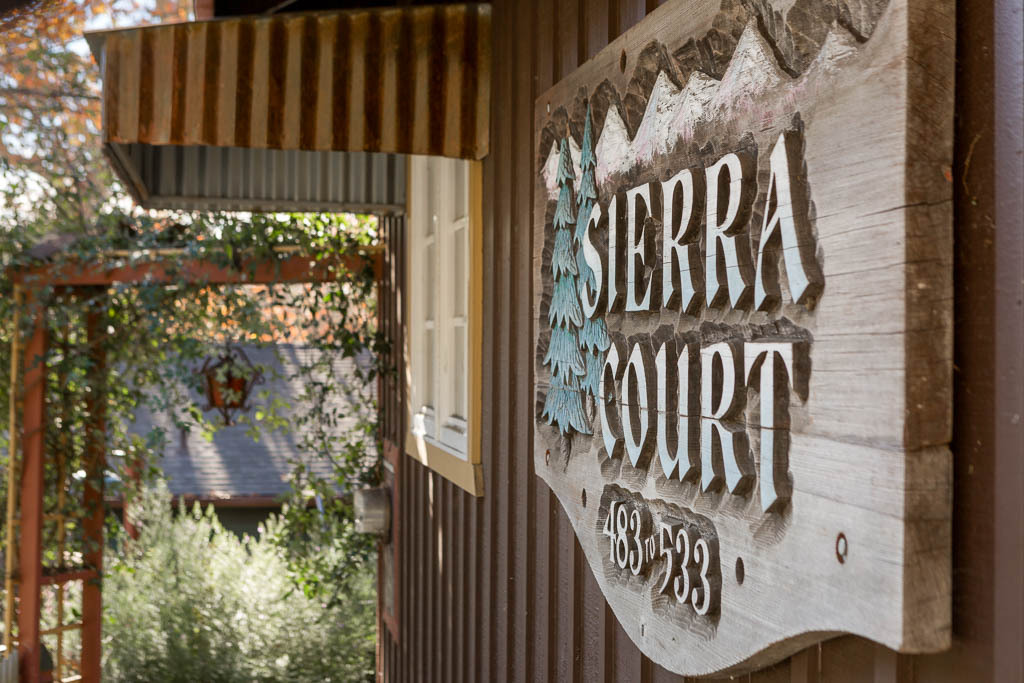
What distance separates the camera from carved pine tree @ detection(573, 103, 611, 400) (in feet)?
6.02

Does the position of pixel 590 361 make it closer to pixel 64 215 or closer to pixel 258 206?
pixel 258 206

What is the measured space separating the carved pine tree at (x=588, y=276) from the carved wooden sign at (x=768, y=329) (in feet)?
0.03

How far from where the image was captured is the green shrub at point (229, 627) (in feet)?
26.0

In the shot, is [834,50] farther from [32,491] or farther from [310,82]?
[32,491]

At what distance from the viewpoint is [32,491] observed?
20.7 ft

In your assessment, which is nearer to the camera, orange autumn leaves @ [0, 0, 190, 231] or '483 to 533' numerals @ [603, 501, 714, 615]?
'483 to 533' numerals @ [603, 501, 714, 615]

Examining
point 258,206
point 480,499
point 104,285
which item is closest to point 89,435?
point 104,285

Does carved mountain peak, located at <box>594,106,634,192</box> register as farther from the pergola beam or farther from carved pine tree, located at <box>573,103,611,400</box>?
the pergola beam

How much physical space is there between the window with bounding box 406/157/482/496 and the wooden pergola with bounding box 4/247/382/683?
1896 millimetres

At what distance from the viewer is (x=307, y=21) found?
294 centimetres

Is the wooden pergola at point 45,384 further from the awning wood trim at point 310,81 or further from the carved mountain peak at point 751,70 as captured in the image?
the carved mountain peak at point 751,70

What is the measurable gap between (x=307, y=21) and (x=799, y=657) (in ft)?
7.72

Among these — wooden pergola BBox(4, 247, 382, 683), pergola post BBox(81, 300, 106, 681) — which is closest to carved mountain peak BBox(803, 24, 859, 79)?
wooden pergola BBox(4, 247, 382, 683)

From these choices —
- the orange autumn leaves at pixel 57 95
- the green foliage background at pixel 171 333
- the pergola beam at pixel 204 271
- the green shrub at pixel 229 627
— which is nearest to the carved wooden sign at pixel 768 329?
the green foliage background at pixel 171 333
